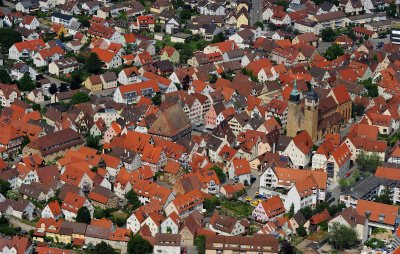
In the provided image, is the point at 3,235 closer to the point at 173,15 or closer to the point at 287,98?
the point at 287,98

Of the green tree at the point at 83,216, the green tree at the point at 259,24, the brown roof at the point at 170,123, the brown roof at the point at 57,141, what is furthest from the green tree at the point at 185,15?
the green tree at the point at 83,216

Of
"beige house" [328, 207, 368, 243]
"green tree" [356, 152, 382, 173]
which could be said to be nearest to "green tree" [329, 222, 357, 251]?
"beige house" [328, 207, 368, 243]

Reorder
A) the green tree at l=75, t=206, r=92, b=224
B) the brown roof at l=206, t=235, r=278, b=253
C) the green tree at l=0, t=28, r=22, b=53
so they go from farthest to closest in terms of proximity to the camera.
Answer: the green tree at l=0, t=28, r=22, b=53, the green tree at l=75, t=206, r=92, b=224, the brown roof at l=206, t=235, r=278, b=253

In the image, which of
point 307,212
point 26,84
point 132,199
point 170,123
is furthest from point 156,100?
point 307,212

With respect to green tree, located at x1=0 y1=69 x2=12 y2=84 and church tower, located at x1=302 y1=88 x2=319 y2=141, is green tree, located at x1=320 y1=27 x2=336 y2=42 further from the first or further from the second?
green tree, located at x1=0 y1=69 x2=12 y2=84

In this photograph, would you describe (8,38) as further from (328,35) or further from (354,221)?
(354,221)

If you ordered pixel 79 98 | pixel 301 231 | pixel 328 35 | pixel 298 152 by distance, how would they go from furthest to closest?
1. pixel 328 35
2. pixel 79 98
3. pixel 298 152
4. pixel 301 231

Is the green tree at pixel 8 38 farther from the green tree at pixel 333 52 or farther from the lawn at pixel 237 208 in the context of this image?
the lawn at pixel 237 208

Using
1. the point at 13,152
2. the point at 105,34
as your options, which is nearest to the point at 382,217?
the point at 13,152
